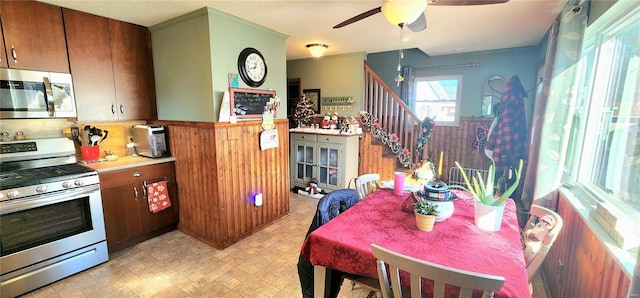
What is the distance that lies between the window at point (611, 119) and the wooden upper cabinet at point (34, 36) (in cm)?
426

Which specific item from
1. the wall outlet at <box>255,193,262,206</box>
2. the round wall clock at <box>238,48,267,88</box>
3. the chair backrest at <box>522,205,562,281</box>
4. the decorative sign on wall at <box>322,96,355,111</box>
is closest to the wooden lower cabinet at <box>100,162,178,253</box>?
the wall outlet at <box>255,193,262,206</box>

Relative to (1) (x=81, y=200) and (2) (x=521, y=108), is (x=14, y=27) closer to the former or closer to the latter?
(1) (x=81, y=200)

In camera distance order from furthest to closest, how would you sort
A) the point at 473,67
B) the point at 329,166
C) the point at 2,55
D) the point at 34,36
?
the point at 473,67 → the point at 329,166 → the point at 34,36 → the point at 2,55

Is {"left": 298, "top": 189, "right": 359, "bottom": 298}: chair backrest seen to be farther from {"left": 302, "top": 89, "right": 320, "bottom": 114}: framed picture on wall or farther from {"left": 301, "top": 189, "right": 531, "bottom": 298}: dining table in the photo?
{"left": 302, "top": 89, "right": 320, "bottom": 114}: framed picture on wall

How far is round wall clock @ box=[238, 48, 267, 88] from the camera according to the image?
285 centimetres

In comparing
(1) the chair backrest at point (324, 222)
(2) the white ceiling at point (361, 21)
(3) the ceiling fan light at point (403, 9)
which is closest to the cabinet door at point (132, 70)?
A: (2) the white ceiling at point (361, 21)

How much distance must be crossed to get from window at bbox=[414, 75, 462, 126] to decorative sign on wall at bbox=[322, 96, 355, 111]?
51.6 inches

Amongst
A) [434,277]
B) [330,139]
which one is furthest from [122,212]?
[434,277]

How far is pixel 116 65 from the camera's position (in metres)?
2.87

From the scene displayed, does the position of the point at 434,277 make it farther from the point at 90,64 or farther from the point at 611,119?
the point at 90,64

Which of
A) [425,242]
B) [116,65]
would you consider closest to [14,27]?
[116,65]

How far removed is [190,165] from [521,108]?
13.1ft

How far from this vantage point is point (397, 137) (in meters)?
4.27

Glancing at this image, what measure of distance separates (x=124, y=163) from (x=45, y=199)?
2.21ft
